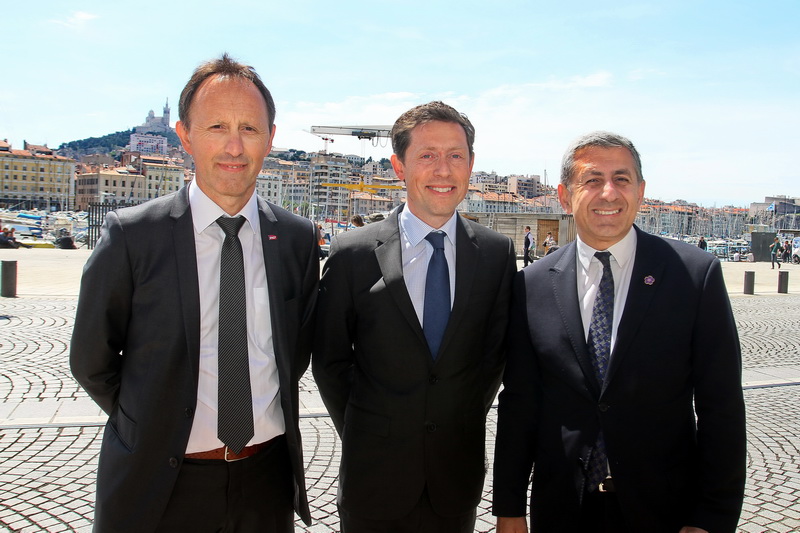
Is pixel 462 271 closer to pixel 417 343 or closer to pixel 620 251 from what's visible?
A: pixel 417 343

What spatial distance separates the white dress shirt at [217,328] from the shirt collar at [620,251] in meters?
1.39

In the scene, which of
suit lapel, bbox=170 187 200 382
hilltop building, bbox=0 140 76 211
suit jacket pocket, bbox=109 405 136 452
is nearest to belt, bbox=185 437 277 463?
suit jacket pocket, bbox=109 405 136 452

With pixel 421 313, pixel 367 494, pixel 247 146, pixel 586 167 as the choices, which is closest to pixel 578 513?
pixel 367 494

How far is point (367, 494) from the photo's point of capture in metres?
2.45

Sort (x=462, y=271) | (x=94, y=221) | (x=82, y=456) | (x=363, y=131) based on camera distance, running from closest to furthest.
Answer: (x=462, y=271), (x=82, y=456), (x=94, y=221), (x=363, y=131)

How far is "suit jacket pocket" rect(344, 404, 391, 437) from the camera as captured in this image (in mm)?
2449

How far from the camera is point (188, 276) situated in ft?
7.27

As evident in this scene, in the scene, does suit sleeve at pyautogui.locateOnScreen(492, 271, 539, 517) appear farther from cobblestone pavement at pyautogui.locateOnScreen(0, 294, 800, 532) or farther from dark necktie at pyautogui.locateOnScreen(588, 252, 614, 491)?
cobblestone pavement at pyautogui.locateOnScreen(0, 294, 800, 532)

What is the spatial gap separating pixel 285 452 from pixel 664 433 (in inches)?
61.9

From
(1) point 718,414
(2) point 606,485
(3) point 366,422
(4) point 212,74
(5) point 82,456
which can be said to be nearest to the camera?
(1) point 718,414

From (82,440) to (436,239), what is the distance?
4.05 m

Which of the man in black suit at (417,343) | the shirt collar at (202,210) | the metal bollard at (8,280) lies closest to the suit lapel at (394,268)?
the man in black suit at (417,343)

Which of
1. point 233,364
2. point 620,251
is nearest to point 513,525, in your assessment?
point 620,251

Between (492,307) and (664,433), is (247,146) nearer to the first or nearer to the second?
(492,307)
